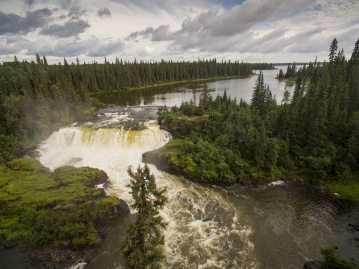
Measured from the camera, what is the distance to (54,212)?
19.3m

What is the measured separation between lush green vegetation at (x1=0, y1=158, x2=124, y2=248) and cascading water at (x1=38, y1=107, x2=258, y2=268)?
3.46 meters

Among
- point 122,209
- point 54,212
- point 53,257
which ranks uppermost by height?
point 54,212

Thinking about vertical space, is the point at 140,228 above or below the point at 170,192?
above

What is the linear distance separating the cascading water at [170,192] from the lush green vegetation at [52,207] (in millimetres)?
3458

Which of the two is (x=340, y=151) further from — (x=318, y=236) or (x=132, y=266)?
(x=132, y=266)

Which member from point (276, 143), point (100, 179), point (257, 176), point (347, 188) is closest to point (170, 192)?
point (100, 179)

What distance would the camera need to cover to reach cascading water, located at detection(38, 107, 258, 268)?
17.3 m

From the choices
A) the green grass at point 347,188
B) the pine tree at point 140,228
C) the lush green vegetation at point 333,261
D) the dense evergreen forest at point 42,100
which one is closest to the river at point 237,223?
the green grass at point 347,188

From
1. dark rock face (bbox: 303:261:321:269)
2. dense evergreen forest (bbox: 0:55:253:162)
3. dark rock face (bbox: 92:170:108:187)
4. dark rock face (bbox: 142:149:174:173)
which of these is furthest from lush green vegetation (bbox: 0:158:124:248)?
dark rock face (bbox: 303:261:321:269)

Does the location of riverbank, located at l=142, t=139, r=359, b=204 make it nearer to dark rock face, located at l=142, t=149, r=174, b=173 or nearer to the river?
dark rock face, located at l=142, t=149, r=174, b=173

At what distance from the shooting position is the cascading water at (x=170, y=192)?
17297 mm

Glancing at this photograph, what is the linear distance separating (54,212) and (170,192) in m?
13.2

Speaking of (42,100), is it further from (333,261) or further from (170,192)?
(333,261)

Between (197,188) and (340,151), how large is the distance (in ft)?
77.9
